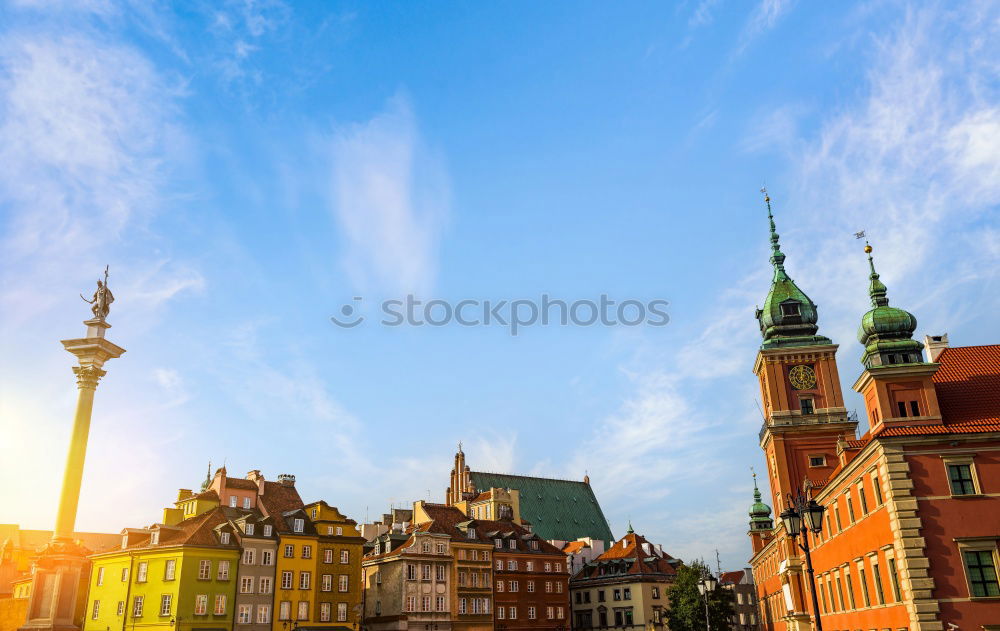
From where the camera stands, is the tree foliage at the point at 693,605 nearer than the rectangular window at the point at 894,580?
No

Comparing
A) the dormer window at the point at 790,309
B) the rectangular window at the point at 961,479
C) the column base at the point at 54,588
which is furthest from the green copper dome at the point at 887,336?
the column base at the point at 54,588

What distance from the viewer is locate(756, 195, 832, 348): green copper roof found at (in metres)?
78.0

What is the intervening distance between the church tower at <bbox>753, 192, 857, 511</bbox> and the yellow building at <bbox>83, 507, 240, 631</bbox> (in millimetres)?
48948

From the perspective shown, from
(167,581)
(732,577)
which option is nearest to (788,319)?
(167,581)

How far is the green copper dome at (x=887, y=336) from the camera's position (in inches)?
1823

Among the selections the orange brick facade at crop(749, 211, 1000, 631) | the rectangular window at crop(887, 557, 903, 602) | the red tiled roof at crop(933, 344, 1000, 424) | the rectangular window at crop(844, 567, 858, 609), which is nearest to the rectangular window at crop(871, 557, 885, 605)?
the orange brick facade at crop(749, 211, 1000, 631)

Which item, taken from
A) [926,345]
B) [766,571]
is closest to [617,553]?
[766,571]

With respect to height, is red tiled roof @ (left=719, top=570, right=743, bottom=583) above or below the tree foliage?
above

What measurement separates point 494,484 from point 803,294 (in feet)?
214

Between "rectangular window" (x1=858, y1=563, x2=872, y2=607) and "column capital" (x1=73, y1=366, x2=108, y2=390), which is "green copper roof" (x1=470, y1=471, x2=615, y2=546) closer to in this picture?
"column capital" (x1=73, y1=366, x2=108, y2=390)

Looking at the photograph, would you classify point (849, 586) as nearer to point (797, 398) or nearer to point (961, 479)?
point (961, 479)

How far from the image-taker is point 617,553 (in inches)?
4257

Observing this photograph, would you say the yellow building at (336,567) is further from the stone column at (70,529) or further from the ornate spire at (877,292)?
the ornate spire at (877,292)

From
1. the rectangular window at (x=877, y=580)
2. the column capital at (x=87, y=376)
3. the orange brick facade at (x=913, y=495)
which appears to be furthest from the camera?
the column capital at (x=87, y=376)
